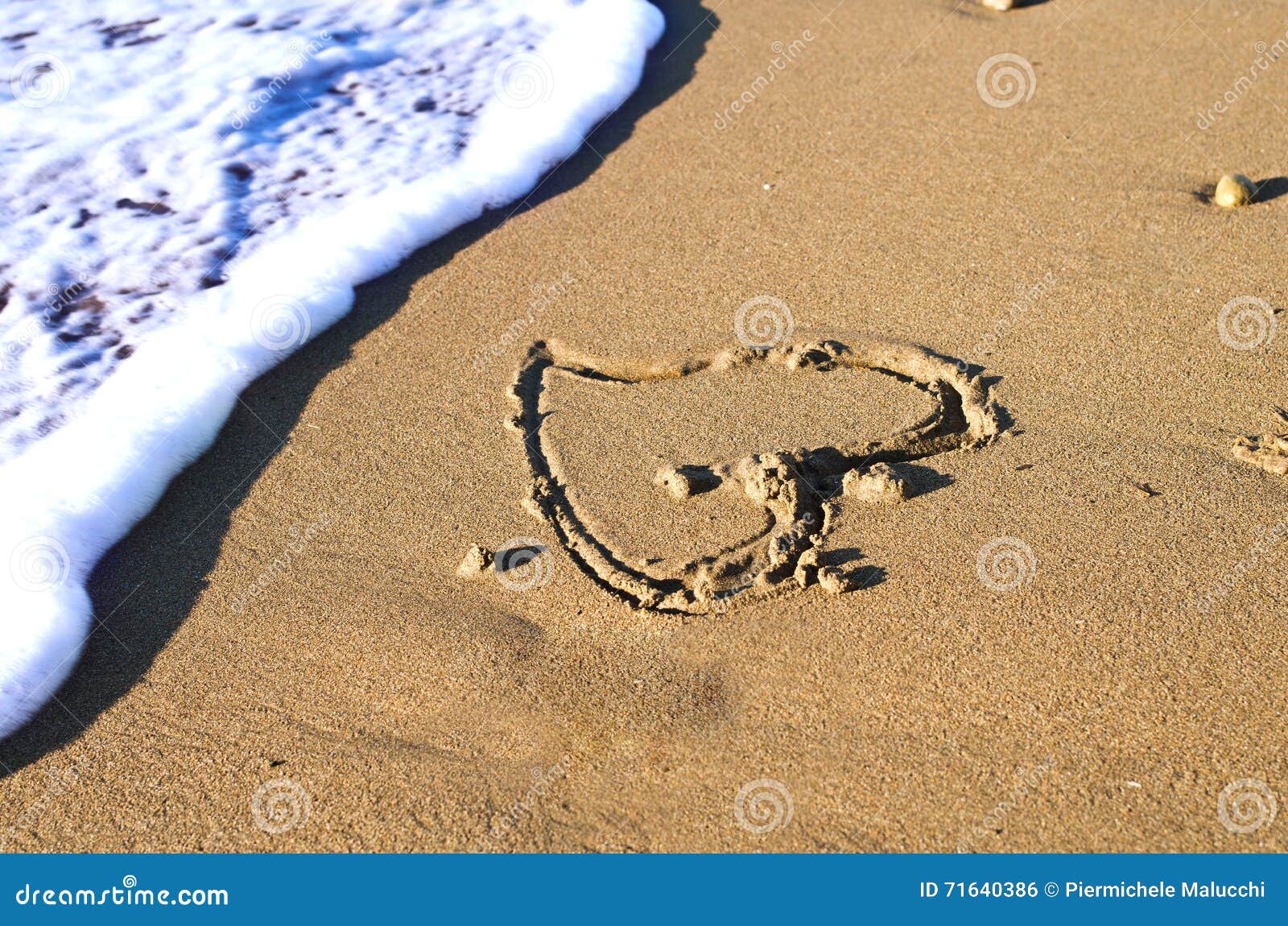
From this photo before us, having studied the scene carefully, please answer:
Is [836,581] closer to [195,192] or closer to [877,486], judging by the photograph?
[877,486]

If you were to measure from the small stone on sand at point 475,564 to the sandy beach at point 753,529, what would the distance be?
1.1 inches

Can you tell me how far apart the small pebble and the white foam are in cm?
264

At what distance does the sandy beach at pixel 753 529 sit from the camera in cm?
227

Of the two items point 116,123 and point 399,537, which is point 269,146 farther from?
point 399,537

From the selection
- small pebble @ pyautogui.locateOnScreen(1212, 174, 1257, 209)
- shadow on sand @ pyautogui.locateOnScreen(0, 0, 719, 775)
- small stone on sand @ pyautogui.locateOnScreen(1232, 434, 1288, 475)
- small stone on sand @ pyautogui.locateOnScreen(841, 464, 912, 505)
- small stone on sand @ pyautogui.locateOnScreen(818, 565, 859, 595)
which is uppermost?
small pebble @ pyautogui.locateOnScreen(1212, 174, 1257, 209)

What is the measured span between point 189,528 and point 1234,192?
379 centimetres

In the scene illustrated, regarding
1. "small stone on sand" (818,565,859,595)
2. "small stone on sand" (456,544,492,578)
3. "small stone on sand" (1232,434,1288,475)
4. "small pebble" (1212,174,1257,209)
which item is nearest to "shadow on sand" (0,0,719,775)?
"small stone on sand" (456,544,492,578)

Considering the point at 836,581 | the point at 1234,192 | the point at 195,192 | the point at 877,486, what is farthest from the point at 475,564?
the point at 1234,192

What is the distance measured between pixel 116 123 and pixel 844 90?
11.8ft

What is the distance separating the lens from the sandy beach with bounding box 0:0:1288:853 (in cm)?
227

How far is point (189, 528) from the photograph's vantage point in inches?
124

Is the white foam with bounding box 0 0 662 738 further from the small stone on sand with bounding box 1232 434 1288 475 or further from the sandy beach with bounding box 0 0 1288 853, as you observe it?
the small stone on sand with bounding box 1232 434 1288 475

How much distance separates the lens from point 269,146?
4.95m

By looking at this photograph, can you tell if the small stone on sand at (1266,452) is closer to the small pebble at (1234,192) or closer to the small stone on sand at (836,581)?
the small stone on sand at (836,581)
